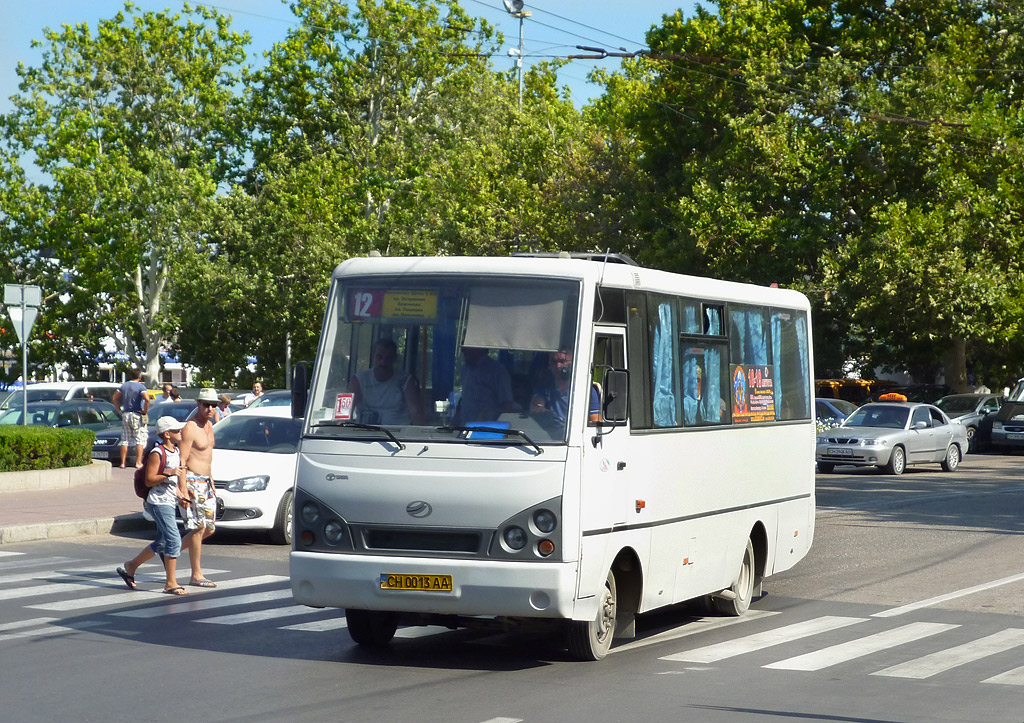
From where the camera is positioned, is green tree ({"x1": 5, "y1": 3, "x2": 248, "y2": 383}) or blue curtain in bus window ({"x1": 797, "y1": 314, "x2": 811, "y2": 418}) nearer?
blue curtain in bus window ({"x1": 797, "y1": 314, "x2": 811, "y2": 418})

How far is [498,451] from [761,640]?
9.12 ft

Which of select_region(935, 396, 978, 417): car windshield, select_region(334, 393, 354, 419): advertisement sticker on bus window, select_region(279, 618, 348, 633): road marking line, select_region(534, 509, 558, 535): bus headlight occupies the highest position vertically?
select_region(935, 396, 978, 417): car windshield

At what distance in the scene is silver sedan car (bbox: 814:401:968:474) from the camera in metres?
28.9

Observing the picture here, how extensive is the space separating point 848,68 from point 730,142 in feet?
12.3

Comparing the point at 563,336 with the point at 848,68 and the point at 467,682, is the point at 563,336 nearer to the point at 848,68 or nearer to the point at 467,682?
the point at 467,682

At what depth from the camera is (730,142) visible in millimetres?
39656

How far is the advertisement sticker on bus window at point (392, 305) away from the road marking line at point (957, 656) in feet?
12.0

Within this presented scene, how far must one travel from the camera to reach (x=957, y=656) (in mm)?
9398

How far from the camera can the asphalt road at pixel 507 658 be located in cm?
758

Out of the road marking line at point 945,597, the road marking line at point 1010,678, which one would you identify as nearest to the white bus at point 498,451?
the road marking line at point 945,597

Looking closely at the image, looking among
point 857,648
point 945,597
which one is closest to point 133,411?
point 945,597

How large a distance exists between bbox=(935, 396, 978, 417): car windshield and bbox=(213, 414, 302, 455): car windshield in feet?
93.6

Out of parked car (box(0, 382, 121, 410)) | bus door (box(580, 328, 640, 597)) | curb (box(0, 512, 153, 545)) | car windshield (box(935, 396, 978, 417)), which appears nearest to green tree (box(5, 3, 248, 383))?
parked car (box(0, 382, 121, 410))

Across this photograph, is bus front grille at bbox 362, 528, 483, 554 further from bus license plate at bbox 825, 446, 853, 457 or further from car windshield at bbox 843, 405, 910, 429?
car windshield at bbox 843, 405, 910, 429
